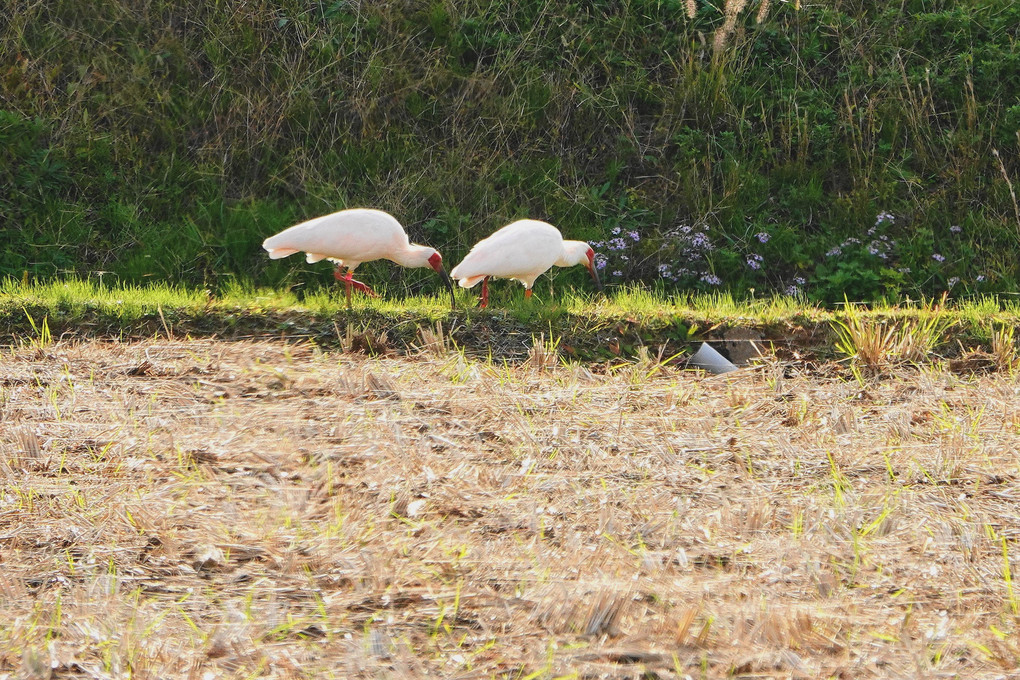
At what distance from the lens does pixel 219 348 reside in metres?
5.85

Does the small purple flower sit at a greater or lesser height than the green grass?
greater

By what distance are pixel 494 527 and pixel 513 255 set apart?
3.68 meters

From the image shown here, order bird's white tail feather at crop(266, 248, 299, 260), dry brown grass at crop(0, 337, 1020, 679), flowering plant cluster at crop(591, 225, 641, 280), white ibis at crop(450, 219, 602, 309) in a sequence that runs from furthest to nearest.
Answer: flowering plant cluster at crop(591, 225, 641, 280) < bird's white tail feather at crop(266, 248, 299, 260) < white ibis at crop(450, 219, 602, 309) < dry brown grass at crop(0, 337, 1020, 679)

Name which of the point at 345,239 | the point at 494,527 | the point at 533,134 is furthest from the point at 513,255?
the point at 494,527

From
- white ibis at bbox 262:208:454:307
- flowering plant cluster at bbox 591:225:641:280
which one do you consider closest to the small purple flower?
flowering plant cluster at bbox 591:225:641:280

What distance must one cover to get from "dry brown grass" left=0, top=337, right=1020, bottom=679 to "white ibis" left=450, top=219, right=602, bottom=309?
6.06 ft

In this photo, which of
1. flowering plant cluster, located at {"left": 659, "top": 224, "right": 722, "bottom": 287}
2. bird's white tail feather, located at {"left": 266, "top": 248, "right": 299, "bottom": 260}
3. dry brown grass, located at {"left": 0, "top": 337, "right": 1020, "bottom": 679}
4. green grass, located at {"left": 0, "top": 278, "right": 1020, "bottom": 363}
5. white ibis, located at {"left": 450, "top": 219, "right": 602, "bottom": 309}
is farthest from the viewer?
flowering plant cluster, located at {"left": 659, "top": 224, "right": 722, "bottom": 287}

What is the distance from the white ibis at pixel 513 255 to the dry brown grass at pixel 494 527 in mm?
1847

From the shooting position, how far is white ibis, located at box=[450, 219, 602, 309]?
7.06 metres

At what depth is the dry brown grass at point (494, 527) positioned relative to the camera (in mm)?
2832

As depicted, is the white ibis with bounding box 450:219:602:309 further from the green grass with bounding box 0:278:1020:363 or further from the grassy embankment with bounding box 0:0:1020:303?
the grassy embankment with bounding box 0:0:1020:303

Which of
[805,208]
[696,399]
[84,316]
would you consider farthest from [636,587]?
[805,208]

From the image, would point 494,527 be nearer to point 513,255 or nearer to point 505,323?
point 505,323

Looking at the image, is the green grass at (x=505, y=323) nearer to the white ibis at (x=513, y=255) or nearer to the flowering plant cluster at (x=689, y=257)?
the white ibis at (x=513, y=255)
